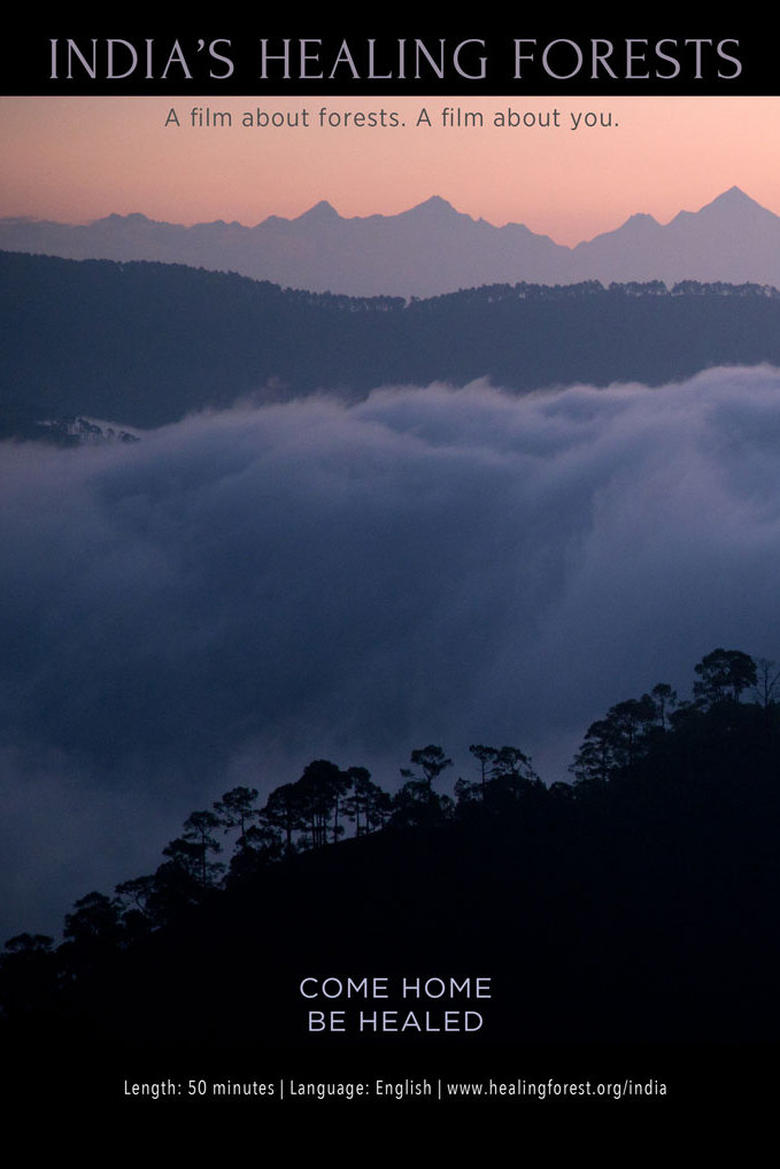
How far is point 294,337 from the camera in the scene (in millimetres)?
127500

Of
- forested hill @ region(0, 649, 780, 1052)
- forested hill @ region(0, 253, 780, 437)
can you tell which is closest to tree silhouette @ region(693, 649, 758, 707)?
forested hill @ region(0, 649, 780, 1052)

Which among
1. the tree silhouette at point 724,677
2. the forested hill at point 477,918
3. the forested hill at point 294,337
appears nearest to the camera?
the forested hill at point 477,918

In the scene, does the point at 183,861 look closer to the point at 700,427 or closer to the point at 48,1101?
the point at 48,1101

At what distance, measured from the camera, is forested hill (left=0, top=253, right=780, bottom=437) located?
120688 mm

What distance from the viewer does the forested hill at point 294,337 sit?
12069cm

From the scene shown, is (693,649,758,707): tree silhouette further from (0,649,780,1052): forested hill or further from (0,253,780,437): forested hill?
(0,253,780,437): forested hill

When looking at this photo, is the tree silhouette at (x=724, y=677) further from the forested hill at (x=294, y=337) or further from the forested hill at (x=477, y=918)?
the forested hill at (x=294, y=337)

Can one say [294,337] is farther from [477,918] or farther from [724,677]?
[477,918]

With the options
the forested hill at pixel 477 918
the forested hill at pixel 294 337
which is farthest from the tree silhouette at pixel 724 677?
the forested hill at pixel 294 337

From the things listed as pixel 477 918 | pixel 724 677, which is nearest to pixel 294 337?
pixel 724 677

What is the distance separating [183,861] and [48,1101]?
→ 13893 millimetres

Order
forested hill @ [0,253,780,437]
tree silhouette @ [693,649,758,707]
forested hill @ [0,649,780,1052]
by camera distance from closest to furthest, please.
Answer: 1. forested hill @ [0,649,780,1052]
2. tree silhouette @ [693,649,758,707]
3. forested hill @ [0,253,780,437]

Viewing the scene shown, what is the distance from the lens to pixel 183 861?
107ft
